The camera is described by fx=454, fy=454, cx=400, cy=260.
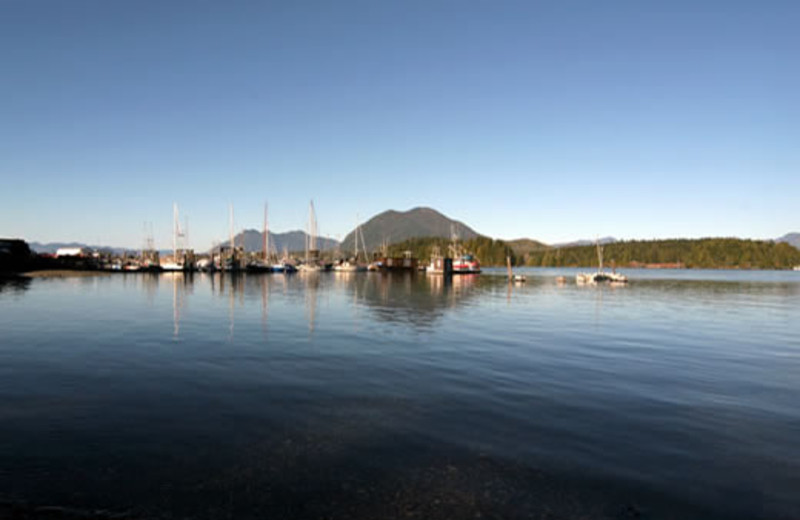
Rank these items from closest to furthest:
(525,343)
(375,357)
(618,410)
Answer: (618,410) → (375,357) → (525,343)

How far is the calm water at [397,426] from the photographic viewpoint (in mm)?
8852

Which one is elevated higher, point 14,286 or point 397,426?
point 14,286

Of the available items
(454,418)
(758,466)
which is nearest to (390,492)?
(454,418)

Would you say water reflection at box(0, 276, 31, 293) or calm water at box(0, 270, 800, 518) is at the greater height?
water reflection at box(0, 276, 31, 293)

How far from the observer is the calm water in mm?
8852

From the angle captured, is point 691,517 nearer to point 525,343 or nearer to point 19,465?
point 19,465

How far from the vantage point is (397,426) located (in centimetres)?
1302

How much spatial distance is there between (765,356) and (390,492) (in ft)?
88.2

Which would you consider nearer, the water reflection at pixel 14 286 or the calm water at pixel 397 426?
the calm water at pixel 397 426

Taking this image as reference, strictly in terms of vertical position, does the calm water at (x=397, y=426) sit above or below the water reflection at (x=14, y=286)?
below

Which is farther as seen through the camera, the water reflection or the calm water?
the water reflection

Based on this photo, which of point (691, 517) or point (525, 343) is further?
point (525, 343)

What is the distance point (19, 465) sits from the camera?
32.6ft

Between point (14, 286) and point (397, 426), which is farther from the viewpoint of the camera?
point (14, 286)
